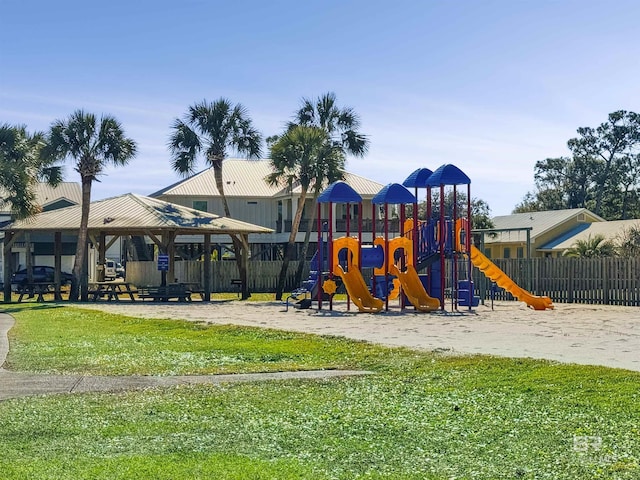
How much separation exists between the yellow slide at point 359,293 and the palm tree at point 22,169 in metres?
13.1

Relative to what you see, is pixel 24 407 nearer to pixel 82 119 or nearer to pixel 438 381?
pixel 438 381

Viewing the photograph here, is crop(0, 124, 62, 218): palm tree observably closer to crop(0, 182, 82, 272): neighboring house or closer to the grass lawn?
crop(0, 182, 82, 272): neighboring house

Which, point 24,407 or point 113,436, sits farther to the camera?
point 24,407

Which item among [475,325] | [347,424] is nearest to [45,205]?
[475,325]

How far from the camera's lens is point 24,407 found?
9656 millimetres

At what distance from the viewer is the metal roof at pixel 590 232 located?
5325cm

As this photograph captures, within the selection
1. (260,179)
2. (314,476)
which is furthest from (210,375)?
(260,179)

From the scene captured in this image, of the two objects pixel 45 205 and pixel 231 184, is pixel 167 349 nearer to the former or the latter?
pixel 231 184

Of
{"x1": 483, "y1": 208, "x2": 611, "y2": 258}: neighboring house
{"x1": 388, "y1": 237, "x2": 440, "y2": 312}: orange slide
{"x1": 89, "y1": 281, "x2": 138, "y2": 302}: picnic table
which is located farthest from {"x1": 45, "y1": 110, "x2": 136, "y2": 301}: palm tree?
{"x1": 483, "y1": 208, "x2": 611, "y2": 258}: neighboring house

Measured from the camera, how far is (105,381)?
39.0 feet

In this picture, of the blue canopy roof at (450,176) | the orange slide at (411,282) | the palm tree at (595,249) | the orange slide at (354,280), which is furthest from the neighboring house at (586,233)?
the orange slide at (354,280)

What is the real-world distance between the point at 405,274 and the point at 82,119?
602 inches

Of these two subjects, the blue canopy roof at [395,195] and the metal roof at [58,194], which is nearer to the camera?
the blue canopy roof at [395,195]

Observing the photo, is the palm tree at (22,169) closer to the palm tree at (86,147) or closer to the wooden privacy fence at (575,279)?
the palm tree at (86,147)
